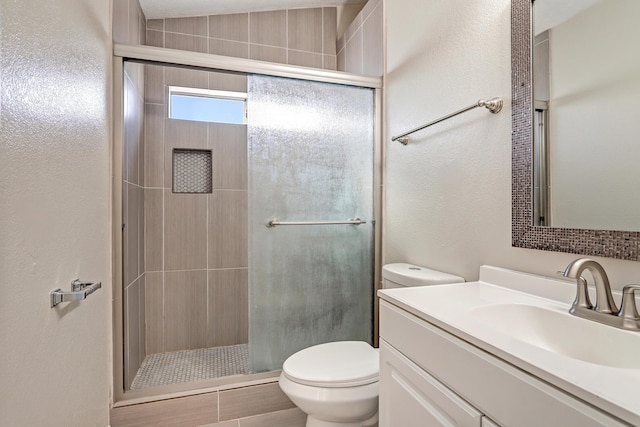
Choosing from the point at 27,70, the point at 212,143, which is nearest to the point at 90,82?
the point at 27,70

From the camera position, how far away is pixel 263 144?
1.79 metres

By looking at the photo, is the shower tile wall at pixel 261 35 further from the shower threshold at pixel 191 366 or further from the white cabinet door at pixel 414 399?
the white cabinet door at pixel 414 399

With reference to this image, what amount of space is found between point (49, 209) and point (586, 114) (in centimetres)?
152

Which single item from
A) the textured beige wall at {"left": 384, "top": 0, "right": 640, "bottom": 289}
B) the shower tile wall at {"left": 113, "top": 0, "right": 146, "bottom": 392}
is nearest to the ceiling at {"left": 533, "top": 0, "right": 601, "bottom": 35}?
the textured beige wall at {"left": 384, "top": 0, "right": 640, "bottom": 289}

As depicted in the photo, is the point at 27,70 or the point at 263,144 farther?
the point at 263,144

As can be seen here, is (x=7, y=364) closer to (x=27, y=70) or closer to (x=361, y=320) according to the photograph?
(x=27, y=70)

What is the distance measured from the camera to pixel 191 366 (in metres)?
2.16

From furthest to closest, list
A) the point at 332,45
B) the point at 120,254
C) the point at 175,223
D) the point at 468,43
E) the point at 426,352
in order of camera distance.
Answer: the point at 332,45 → the point at 175,223 → the point at 120,254 → the point at 468,43 → the point at 426,352

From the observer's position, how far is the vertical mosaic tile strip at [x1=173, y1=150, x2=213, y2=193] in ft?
7.97

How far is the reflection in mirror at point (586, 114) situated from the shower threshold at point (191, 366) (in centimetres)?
175

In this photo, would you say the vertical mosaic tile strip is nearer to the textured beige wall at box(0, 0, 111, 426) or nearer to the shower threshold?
the textured beige wall at box(0, 0, 111, 426)

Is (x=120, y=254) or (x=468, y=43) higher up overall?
(x=468, y=43)

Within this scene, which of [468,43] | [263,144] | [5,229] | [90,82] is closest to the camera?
[5,229]

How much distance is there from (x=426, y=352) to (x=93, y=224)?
1.27 metres
